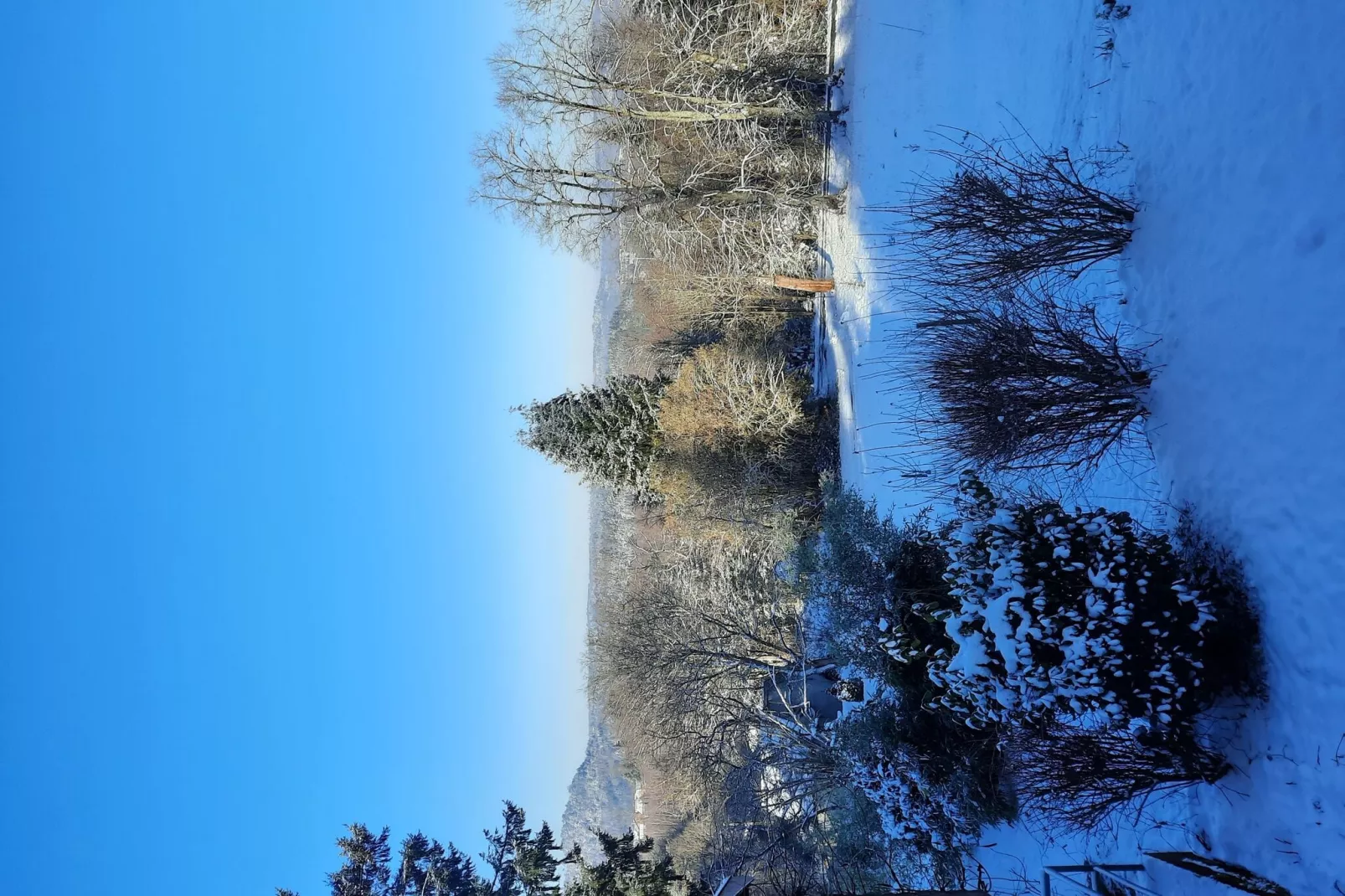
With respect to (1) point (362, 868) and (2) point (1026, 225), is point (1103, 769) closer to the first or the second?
(2) point (1026, 225)

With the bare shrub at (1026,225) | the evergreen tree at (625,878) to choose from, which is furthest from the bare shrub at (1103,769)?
the evergreen tree at (625,878)

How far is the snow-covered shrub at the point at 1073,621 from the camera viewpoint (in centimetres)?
575

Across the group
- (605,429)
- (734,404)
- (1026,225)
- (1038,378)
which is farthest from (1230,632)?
(605,429)

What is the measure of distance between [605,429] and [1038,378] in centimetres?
1217

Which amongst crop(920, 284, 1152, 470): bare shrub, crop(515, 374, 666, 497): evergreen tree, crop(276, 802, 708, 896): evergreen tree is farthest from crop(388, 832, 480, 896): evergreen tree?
crop(920, 284, 1152, 470): bare shrub

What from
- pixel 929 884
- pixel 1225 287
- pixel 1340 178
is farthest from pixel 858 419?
pixel 1340 178

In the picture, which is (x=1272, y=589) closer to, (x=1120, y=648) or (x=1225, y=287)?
(x=1120, y=648)

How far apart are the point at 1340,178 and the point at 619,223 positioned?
14.7m

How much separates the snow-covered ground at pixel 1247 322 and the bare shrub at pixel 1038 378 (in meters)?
0.30

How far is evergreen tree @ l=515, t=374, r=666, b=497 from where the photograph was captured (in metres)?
17.9

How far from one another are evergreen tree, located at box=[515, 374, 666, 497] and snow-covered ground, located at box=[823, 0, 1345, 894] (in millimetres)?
10950

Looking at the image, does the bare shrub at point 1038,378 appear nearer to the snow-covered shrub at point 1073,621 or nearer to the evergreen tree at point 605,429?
the snow-covered shrub at point 1073,621

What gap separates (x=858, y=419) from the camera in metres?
14.2

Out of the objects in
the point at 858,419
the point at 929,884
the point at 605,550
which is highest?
the point at 605,550
